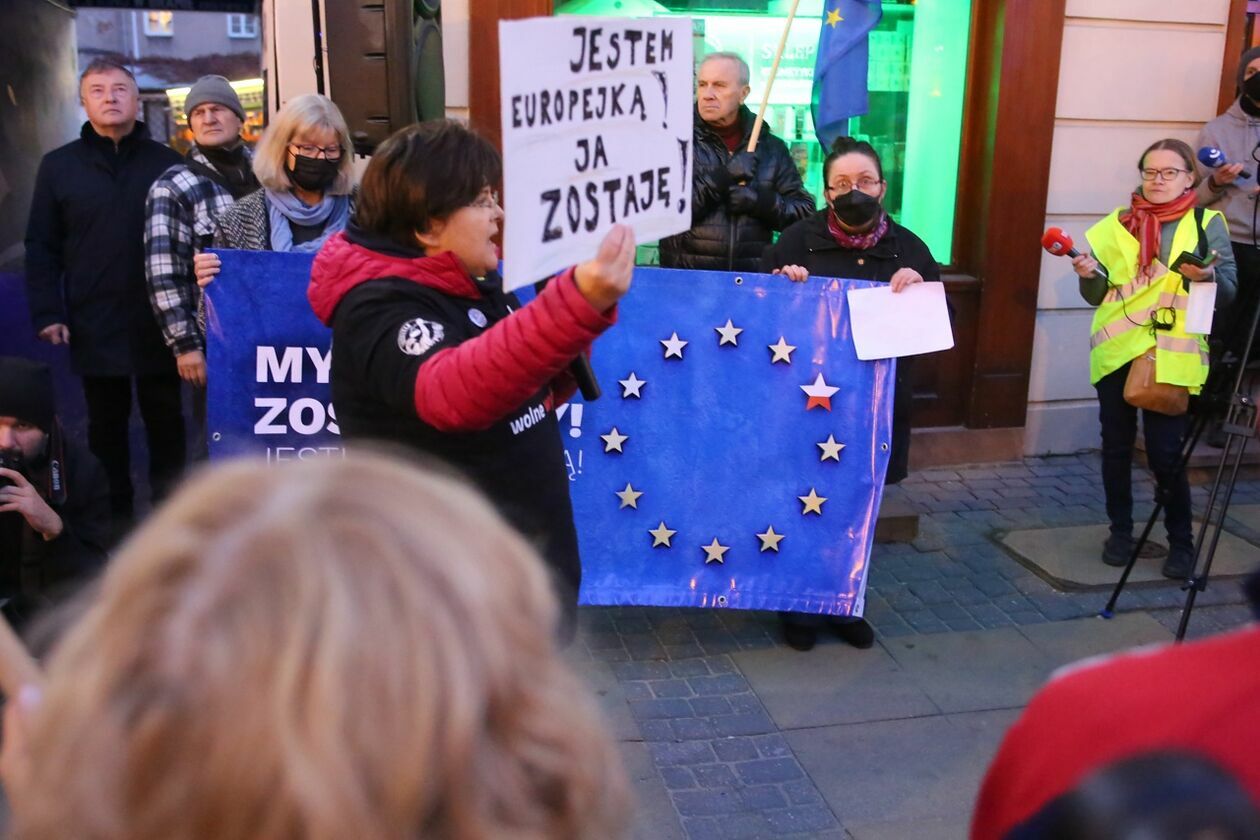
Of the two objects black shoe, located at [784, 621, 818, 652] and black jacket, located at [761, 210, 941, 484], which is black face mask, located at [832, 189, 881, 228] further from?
black shoe, located at [784, 621, 818, 652]

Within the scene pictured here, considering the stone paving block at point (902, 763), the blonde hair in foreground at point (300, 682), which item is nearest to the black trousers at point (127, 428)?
the stone paving block at point (902, 763)

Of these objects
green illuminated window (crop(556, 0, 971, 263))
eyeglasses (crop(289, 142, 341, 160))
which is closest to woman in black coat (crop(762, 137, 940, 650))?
eyeglasses (crop(289, 142, 341, 160))

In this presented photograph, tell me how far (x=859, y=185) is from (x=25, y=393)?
287 cm

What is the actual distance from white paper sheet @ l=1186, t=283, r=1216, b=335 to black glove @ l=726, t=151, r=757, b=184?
72.5 inches

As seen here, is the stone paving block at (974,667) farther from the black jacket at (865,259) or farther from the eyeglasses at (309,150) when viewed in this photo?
the eyeglasses at (309,150)


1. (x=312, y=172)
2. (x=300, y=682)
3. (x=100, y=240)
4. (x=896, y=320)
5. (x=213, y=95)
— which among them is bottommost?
(x=896, y=320)

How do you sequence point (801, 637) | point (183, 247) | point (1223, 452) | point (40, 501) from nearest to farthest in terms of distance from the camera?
point (40, 501) < point (801, 637) < point (1223, 452) < point (183, 247)

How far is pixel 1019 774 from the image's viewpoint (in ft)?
4.14

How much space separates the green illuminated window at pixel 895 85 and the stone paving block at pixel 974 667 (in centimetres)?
298

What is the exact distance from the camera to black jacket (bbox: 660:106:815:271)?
5.18 meters

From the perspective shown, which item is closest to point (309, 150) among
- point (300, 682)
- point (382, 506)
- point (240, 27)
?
point (382, 506)

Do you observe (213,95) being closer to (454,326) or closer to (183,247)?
(183,247)

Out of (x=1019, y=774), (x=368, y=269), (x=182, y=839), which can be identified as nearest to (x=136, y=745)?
(x=182, y=839)

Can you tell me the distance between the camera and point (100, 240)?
16.5 feet
